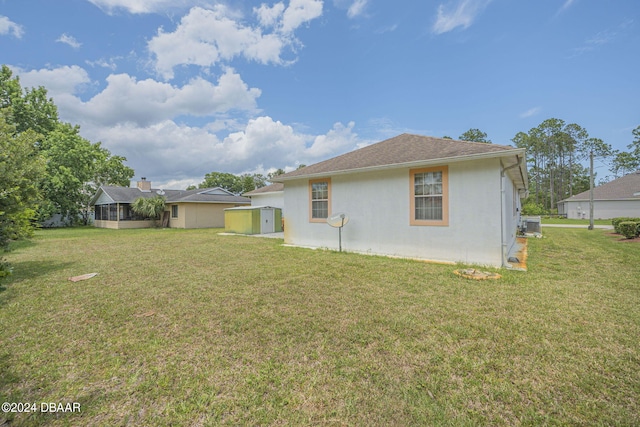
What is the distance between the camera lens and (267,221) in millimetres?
17016

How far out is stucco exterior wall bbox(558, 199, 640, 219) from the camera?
24594mm

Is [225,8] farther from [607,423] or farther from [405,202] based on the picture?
[607,423]

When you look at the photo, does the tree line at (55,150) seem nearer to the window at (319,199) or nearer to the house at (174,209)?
the house at (174,209)

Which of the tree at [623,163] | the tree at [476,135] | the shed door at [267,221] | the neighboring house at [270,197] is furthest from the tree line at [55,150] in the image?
the tree at [623,163]

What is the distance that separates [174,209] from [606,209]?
135ft

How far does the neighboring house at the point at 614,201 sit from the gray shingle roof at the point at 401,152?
1125 inches

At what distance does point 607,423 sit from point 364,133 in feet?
52.8

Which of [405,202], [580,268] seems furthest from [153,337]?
[580,268]

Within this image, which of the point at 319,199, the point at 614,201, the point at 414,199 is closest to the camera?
the point at 414,199

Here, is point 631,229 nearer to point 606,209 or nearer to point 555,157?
point 606,209

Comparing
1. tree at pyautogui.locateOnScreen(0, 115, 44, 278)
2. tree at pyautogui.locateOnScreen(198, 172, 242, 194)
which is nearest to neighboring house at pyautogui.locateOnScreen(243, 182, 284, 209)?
tree at pyautogui.locateOnScreen(0, 115, 44, 278)

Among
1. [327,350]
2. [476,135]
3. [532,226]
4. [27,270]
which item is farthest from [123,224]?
[476,135]

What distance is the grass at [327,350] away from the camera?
78.9 inches

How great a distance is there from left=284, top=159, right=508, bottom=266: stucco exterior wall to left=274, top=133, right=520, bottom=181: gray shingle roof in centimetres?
34
